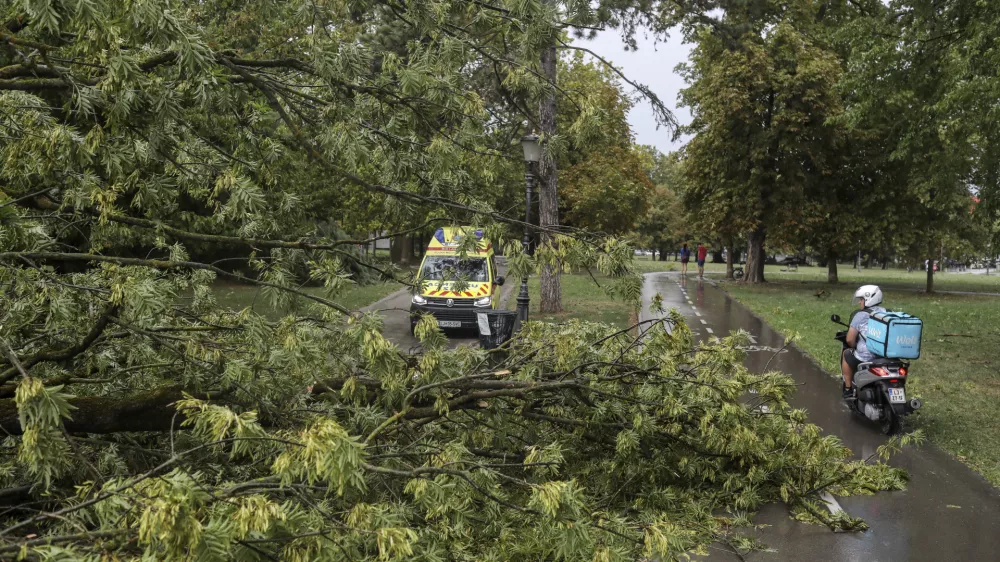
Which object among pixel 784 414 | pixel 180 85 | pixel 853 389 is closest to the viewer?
pixel 180 85

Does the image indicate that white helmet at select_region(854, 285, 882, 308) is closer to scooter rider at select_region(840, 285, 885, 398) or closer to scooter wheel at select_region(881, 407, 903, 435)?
scooter rider at select_region(840, 285, 885, 398)

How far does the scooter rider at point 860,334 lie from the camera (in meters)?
9.21

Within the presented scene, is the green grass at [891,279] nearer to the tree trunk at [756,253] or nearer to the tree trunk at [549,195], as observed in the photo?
the tree trunk at [549,195]

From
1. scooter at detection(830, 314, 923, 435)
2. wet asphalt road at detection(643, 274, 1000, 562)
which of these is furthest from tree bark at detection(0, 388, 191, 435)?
scooter at detection(830, 314, 923, 435)

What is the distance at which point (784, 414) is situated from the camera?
6.69 metres

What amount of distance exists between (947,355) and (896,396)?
7.86 meters

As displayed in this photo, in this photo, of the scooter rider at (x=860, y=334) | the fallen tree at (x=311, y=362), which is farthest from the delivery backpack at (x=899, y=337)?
the fallen tree at (x=311, y=362)

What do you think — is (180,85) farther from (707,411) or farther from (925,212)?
A: (925,212)

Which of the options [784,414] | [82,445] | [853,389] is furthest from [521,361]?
[853,389]

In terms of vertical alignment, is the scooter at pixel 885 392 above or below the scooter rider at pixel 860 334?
below

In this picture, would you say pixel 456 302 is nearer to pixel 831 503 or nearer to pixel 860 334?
pixel 860 334

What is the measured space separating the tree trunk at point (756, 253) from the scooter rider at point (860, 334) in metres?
24.6

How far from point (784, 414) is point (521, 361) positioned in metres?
2.48

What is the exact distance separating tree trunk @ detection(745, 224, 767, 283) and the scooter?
83.1 ft
